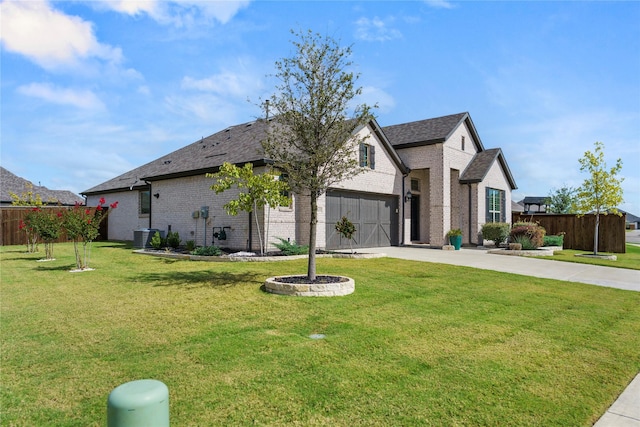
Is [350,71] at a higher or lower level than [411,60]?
lower

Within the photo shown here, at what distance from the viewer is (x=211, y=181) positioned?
17031 mm

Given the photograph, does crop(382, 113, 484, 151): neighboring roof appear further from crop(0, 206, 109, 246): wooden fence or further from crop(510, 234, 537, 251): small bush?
crop(0, 206, 109, 246): wooden fence

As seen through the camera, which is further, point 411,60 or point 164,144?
point 164,144

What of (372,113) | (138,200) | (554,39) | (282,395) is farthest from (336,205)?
(282,395)

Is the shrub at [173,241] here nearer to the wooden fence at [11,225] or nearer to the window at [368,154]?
the wooden fence at [11,225]

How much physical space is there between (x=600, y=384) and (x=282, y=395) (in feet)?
11.3

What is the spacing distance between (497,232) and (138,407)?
21.0 metres

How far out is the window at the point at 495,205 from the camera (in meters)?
23.2

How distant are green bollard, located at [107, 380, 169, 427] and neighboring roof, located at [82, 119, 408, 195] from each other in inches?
487

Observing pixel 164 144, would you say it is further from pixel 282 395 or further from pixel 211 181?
pixel 282 395

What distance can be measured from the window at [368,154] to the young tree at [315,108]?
31.5ft

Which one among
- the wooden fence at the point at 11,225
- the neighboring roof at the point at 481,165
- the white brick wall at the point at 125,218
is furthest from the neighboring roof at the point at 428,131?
the wooden fence at the point at 11,225

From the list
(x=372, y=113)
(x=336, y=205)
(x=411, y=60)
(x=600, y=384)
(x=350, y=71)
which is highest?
(x=411, y=60)

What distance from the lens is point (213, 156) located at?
60.6 ft
